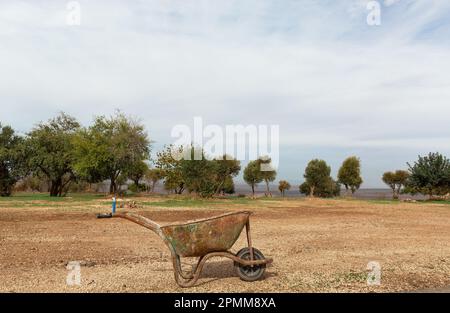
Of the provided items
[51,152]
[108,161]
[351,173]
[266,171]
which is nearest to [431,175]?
[351,173]

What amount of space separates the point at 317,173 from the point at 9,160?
134 feet

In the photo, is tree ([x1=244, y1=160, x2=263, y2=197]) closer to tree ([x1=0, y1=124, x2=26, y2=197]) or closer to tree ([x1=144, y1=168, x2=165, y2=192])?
tree ([x1=144, y1=168, x2=165, y2=192])

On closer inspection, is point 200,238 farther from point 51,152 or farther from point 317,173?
point 317,173

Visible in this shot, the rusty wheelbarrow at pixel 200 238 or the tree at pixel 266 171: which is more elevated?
the tree at pixel 266 171

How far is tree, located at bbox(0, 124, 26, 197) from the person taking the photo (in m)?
44.3

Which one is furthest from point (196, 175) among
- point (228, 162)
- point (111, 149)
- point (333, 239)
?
point (333, 239)

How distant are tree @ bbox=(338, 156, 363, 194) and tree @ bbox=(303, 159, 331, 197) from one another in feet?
8.53

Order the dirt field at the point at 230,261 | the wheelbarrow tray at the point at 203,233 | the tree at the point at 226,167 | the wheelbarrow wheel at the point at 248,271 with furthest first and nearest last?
1. the tree at the point at 226,167
2. the wheelbarrow wheel at the point at 248,271
3. the dirt field at the point at 230,261
4. the wheelbarrow tray at the point at 203,233

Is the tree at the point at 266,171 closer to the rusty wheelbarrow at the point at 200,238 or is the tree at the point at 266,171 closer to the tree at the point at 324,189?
the tree at the point at 324,189

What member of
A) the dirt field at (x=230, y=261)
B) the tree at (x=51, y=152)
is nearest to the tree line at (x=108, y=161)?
the tree at (x=51, y=152)

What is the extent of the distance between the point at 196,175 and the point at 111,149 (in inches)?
403

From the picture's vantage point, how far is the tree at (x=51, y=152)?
43844 mm

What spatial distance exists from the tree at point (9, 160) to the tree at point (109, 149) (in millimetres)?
7318

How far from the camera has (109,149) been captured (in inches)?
1673
